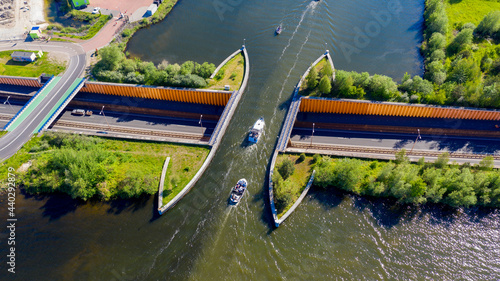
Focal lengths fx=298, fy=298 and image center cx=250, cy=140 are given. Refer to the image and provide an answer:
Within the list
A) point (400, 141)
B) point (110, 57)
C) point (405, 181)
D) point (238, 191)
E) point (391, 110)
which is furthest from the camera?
point (110, 57)

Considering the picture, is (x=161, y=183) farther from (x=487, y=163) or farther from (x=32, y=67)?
(x=487, y=163)

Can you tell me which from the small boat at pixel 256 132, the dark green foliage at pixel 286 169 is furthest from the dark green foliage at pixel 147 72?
the dark green foliage at pixel 286 169

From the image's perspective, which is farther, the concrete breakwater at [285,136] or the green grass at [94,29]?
the green grass at [94,29]

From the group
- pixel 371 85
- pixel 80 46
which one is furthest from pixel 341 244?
pixel 80 46

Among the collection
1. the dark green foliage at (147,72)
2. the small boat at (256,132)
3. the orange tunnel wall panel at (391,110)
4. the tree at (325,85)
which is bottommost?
the small boat at (256,132)

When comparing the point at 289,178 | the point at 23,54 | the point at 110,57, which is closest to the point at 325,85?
the point at 289,178

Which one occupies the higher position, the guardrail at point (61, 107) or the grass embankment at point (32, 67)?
the grass embankment at point (32, 67)

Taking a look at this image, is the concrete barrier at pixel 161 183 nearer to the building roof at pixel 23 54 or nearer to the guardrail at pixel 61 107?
the guardrail at pixel 61 107

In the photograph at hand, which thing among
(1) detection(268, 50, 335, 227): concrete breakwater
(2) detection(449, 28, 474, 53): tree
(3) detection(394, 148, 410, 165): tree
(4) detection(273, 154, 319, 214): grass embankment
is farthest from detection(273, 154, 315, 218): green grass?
(2) detection(449, 28, 474, 53): tree
